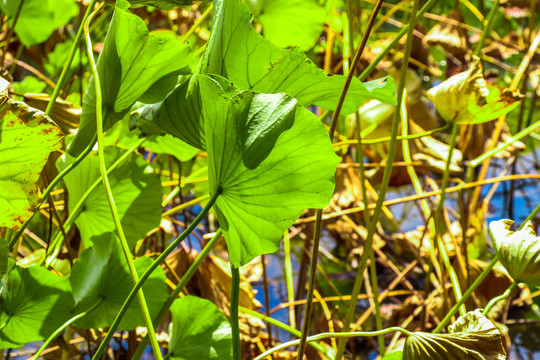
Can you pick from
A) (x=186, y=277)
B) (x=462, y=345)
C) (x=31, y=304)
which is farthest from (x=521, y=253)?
(x=31, y=304)

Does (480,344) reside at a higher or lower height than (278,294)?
higher

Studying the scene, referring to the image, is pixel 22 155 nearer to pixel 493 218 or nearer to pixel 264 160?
pixel 264 160

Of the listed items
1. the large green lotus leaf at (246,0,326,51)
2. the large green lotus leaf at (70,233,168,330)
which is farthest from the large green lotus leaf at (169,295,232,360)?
the large green lotus leaf at (246,0,326,51)

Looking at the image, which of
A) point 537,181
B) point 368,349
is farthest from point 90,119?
point 537,181

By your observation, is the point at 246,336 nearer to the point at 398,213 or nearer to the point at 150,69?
the point at 150,69

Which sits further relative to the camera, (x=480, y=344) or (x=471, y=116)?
(x=471, y=116)

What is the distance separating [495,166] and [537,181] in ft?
0.26

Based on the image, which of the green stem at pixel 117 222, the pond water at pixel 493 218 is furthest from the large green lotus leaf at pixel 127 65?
the pond water at pixel 493 218

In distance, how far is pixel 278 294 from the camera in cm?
84

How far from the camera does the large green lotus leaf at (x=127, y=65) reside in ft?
1.01

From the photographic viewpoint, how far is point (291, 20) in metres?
0.57

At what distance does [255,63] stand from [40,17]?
1.47 feet

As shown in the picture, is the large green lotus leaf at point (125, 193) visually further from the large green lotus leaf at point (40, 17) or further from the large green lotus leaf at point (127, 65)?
the large green lotus leaf at point (40, 17)

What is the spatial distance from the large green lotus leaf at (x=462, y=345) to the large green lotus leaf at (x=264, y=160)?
0.08 meters
